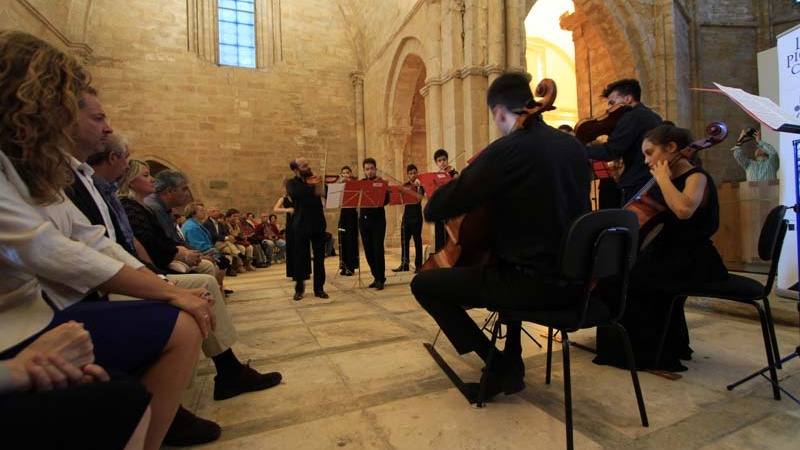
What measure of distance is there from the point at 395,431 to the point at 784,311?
3.56 m

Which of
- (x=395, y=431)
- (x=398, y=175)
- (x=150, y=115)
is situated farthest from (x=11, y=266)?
(x=150, y=115)

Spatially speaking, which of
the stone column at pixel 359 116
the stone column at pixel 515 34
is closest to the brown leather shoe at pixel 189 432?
the stone column at pixel 515 34

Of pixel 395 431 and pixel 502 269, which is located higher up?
pixel 502 269

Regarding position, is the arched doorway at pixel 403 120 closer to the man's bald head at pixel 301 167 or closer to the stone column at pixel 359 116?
the stone column at pixel 359 116

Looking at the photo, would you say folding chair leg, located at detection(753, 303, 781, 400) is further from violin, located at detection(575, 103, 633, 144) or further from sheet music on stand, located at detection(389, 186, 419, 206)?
sheet music on stand, located at detection(389, 186, 419, 206)

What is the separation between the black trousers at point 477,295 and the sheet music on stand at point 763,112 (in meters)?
1.21

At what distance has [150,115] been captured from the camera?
11.6 metres

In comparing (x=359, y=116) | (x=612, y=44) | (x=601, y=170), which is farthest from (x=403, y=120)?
(x=601, y=170)

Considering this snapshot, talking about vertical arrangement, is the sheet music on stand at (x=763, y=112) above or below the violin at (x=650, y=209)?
above

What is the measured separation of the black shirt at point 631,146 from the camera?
2.98 meters

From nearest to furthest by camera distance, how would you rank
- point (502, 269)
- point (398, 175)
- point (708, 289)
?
point (502, 269) → point (708, 289) → point (398, 175)

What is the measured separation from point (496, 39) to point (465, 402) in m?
7.38

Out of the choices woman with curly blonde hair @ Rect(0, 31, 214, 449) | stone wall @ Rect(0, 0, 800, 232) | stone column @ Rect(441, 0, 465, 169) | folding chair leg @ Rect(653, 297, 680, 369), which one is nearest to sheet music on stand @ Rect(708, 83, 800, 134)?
folding chair leg @ Rect(653, 297, 680, 369)

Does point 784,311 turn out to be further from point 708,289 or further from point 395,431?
point 395,431
